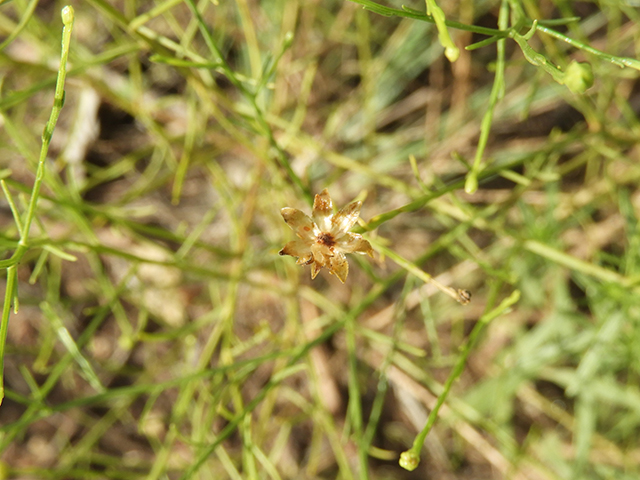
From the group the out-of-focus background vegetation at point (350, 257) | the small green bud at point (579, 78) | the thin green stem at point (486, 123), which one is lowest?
the out-of-focus background vegetation at point (350, 257)

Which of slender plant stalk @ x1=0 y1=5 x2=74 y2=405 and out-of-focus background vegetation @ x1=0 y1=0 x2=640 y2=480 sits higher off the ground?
slender plant stalk @ x1=0 y1=5 x2=74 y2=405

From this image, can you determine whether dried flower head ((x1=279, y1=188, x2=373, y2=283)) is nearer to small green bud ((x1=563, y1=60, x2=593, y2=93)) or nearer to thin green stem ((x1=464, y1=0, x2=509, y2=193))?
thin green stem ((x1=464, y1=0, x2=509, y2=193))

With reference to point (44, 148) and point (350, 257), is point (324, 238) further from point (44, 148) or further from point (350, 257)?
point (350, 257)

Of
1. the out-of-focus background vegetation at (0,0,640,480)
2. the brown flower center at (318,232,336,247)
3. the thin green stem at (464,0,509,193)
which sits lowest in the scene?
the out-of-focus background vegetation at (0,0,640,480)

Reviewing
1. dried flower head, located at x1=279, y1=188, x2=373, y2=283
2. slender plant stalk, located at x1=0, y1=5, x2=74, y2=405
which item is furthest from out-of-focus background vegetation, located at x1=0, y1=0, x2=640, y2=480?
slender plant stalk, located at x1=0, y1=5, x2=74, y2=405

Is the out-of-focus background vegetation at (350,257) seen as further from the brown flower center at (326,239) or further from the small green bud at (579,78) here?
the small green bud at (579,78)

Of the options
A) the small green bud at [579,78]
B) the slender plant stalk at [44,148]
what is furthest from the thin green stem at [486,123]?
the slender plant stalk at [44,148]

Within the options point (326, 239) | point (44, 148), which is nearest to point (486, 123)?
point (326, 239)
